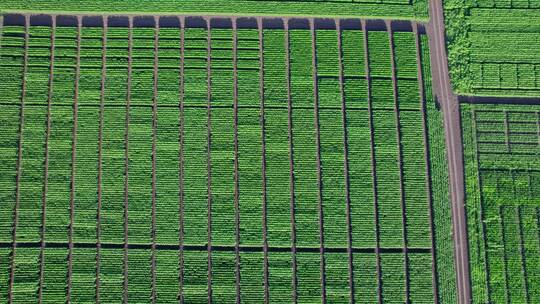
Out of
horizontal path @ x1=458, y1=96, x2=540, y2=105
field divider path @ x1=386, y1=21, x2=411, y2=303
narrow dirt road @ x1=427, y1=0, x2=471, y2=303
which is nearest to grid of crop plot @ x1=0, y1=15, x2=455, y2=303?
field divider path @ x1=386, y1=21, x2=411, y2=303

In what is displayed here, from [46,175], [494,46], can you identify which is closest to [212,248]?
[46,175]

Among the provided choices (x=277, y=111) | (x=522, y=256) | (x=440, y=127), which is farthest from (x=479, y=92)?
(x=277, y=111)

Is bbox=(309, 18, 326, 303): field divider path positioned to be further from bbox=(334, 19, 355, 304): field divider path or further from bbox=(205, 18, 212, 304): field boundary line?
bbox=(205, 18, 212, 304): field boundary line

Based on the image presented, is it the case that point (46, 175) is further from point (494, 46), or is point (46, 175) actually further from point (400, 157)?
point (494, 46)

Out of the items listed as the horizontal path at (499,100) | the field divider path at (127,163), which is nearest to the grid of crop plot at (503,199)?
the horizontal path at (499,100)

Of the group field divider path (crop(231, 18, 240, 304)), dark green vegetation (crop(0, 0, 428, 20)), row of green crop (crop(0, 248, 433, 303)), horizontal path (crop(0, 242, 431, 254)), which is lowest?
row of green crop (crop(0, 248, 433, 303))
